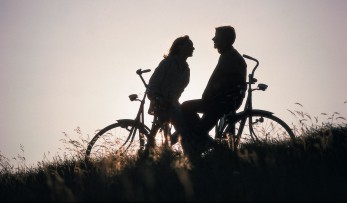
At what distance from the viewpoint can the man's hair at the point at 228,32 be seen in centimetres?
880

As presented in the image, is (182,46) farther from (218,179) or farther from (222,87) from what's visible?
(218,179)

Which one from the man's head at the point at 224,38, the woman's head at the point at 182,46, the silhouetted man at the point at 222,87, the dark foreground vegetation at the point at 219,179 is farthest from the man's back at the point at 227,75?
the dark foreground vegetation at the point at 219,179

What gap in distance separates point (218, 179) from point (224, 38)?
12.2 ft

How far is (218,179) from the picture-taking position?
223 inches

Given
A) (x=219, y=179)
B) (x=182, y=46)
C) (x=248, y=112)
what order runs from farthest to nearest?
(x=182, y=46) → (x=248, y=112) → (x=219, y=179)

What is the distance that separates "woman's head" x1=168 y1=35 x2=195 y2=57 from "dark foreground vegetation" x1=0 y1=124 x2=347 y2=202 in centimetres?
Answer: 225

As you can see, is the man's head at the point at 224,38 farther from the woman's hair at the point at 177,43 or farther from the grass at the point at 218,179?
the grass at the point at 218,179

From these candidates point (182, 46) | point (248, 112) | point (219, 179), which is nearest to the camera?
point (219, 179)

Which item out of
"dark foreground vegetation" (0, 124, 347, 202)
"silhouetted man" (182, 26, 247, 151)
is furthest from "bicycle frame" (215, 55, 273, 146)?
"dark foreground vegetation" (0, 124, 347, 202)

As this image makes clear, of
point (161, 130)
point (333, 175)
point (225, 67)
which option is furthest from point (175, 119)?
point (333, 175)

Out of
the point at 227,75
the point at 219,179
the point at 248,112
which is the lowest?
the point at 219,179

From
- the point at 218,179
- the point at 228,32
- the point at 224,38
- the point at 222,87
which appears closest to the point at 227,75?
the point at 222,87

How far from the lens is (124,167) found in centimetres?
673

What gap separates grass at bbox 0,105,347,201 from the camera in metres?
4.95
